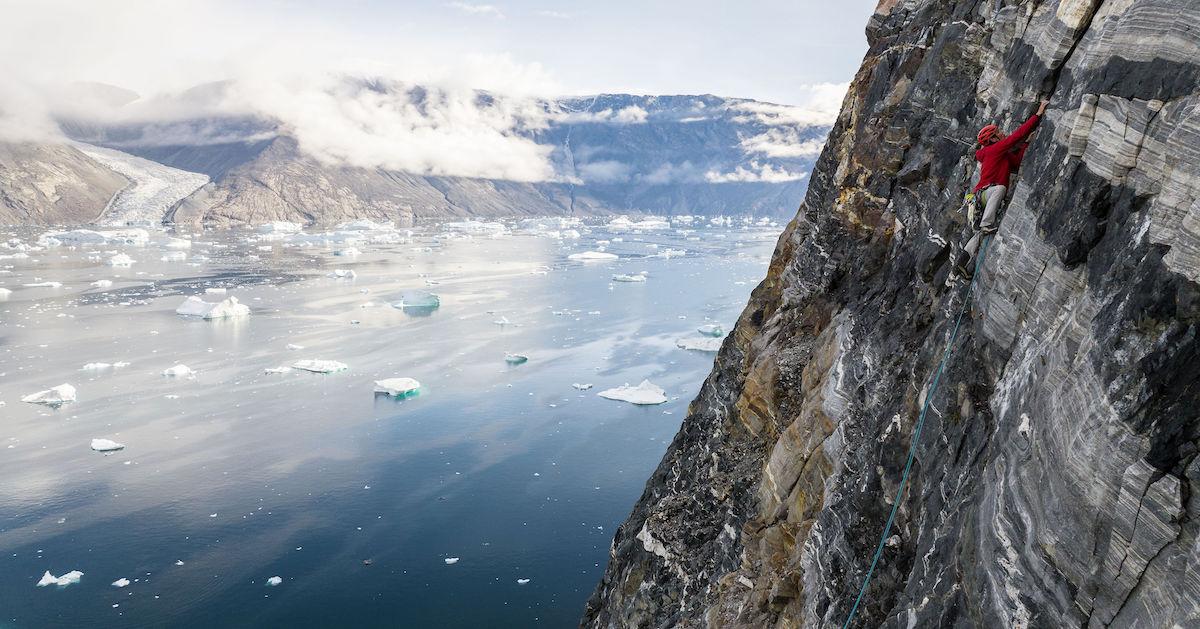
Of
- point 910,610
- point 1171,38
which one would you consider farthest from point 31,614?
point 1171,38

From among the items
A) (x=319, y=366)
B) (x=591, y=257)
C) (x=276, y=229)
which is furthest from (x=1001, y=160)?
(x=276, y=229)

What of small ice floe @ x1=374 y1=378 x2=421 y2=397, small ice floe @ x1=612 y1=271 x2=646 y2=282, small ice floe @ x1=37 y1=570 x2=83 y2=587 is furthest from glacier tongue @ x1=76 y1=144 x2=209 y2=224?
small ice floe @ x1=37 y1=570 x2=83 y2=587

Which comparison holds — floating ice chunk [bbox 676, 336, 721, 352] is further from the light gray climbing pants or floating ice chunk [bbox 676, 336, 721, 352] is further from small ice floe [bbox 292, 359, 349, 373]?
the light gray climbing pants

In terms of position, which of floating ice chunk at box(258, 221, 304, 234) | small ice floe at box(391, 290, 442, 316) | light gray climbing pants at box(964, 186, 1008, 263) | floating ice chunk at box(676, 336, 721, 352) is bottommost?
floating ice chunk at box(258, 221, 304, 234)

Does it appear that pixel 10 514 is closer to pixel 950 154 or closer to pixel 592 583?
pixel 592 583

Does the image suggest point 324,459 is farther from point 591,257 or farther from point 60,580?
point 591,257
